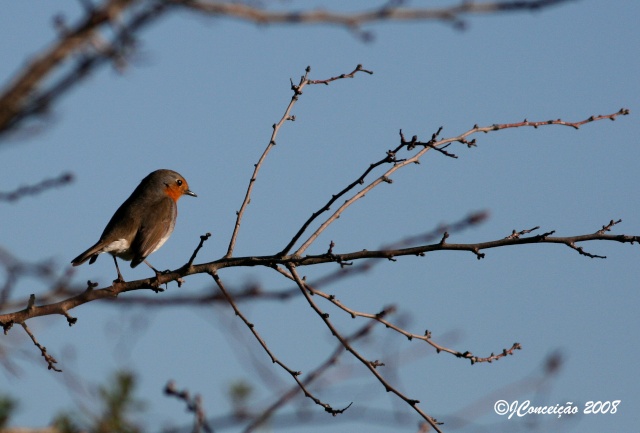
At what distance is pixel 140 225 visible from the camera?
8.15 metres

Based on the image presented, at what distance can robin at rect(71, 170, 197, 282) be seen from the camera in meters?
7.79

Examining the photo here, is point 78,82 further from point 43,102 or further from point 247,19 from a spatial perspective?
point 247,19

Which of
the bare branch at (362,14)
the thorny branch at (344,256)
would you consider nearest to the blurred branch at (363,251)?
the thorny branch at (344,256)

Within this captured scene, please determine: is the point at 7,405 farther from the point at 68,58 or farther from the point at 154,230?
the point at 154,230

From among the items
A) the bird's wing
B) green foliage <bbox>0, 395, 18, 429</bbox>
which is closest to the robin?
the bird's wing

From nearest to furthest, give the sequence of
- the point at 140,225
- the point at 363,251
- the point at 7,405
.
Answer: the point at 7,405 < the point at 363,251 < the point at 140,225

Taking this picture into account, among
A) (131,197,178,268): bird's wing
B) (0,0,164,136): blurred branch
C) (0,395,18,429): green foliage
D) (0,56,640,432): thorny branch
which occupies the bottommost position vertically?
(0,0,164,136): blurred branch

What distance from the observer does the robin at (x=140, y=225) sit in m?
7.79

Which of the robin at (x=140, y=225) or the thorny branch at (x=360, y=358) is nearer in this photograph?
the thorny branch at (x=360, y=358)

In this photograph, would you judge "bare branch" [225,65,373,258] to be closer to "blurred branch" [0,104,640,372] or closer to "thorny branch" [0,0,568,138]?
"blurred branch" [0,104,640,372]

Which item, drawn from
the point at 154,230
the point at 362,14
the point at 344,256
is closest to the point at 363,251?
the point at 344,256

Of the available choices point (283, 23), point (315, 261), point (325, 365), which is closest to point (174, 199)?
point (315, 261)

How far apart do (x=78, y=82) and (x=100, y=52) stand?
71 millimetres

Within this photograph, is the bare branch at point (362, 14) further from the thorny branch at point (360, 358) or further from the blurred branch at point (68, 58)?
the thorny branch at point (360, 358)
